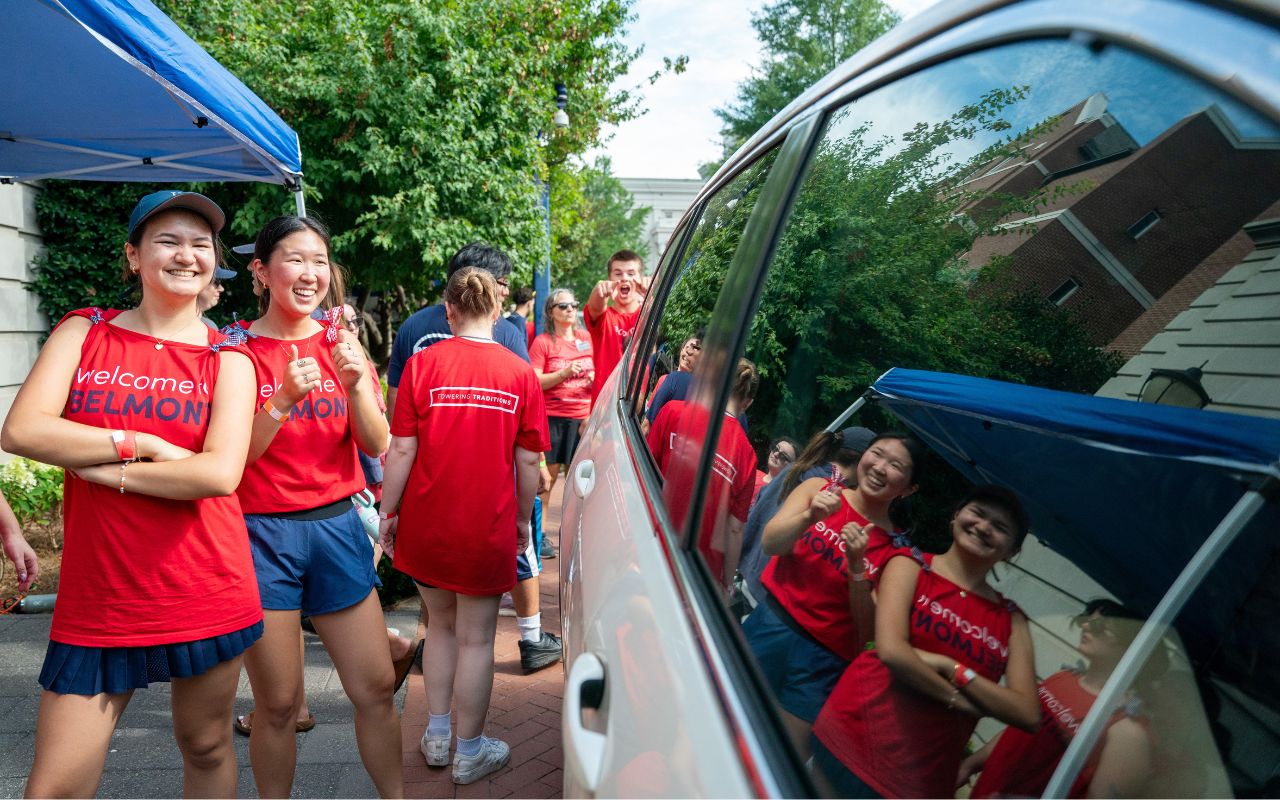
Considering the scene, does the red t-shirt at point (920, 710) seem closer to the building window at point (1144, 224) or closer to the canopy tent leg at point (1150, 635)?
the canopy tent leg at point (1150, 635)

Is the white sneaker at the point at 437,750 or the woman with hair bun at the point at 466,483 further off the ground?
the woman with hair bun at the point at 466,483

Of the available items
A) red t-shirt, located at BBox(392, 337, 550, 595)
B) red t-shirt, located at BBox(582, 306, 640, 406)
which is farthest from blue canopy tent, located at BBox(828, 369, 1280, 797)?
red t-shirt, located at BBox(582, 306, 640, 406)

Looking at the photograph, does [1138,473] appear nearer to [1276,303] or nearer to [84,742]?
[1276,303]

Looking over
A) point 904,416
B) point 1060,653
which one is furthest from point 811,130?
point 1060,653

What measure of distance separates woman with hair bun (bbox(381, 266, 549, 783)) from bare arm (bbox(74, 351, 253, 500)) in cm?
88

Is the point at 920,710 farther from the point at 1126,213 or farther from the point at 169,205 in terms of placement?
the point at 169,205

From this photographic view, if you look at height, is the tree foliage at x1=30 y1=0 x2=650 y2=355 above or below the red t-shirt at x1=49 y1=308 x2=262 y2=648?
above

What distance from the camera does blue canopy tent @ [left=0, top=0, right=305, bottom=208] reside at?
3387 mm

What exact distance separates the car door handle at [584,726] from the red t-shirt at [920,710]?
0.36 m

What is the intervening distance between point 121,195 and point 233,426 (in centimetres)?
843

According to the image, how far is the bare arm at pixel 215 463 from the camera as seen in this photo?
2.09m

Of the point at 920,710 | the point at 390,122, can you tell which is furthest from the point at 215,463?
the point at 390,122

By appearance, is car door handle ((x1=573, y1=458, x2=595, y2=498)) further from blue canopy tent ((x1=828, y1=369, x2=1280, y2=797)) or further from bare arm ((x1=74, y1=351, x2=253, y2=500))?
blue canopy tent ((x1=828, y1=369, x2=1280, y2=797))

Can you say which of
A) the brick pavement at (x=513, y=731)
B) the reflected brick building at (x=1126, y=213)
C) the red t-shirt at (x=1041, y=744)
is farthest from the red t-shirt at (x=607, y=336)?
the red t-shirt at (x=1041, y=744)
